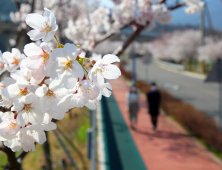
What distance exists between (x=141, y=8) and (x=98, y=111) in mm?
5628

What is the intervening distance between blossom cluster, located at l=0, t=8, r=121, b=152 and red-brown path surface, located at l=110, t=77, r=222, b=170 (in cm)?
439

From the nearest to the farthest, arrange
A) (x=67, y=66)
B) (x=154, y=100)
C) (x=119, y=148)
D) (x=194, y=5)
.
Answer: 1. (x=67, y=66)
2. (x=194, y=5)
3. (x=119, y=148)
4. (x=154, y=100)

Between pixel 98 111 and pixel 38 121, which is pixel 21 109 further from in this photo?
pixel 98 111

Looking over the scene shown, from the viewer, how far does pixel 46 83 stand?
104 centimetres

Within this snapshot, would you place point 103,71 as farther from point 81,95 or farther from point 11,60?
point 11,60

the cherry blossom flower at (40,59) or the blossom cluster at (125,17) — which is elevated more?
the blossom cluster at (125,17)

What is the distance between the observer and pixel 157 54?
4784 cm

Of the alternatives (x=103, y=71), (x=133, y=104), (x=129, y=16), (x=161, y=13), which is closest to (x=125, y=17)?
(x=129, y=16)

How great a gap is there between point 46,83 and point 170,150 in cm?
546

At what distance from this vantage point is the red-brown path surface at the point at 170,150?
4980mm

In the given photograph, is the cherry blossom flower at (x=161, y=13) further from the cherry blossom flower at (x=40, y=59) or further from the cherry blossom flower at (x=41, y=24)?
the cherry blossom flower at (x=40, y=59)

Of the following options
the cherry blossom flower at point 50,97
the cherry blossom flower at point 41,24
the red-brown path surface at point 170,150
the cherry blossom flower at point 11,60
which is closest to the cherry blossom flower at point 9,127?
the cherry blossom flower at point 50,97

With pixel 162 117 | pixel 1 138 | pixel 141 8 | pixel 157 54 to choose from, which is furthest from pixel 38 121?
pixel 157 54

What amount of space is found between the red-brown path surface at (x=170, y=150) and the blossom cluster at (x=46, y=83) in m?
4.39
